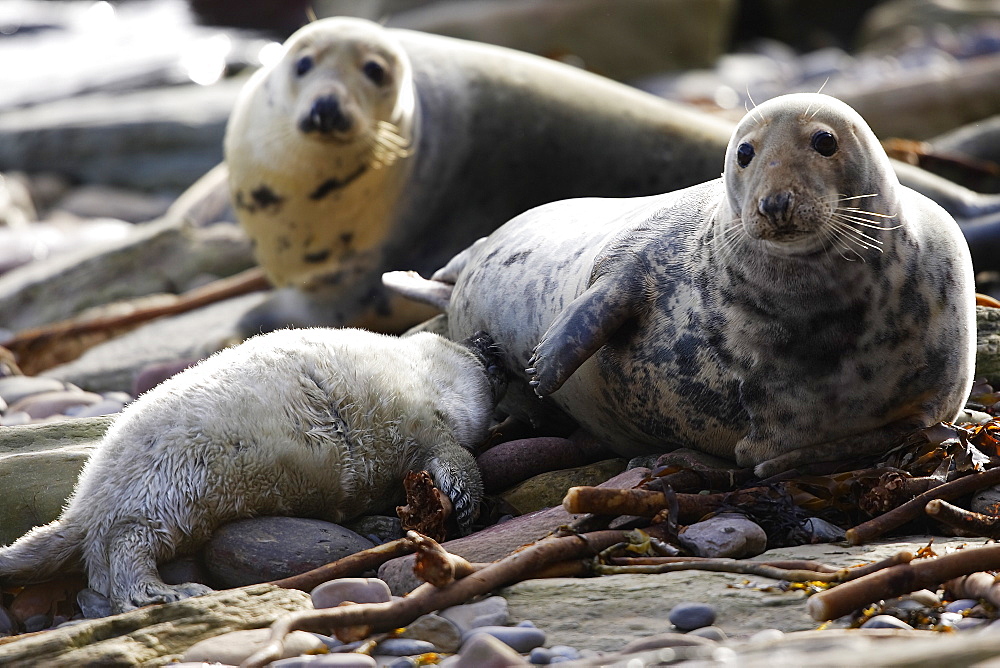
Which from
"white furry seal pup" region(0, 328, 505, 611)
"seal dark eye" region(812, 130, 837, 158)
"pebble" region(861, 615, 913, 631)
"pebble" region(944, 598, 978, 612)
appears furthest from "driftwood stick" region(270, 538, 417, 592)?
"seal dark eye" region(812, 130, 837, 158)

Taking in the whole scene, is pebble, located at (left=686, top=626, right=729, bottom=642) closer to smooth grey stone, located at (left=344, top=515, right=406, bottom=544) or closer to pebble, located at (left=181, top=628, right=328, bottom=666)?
pebble, located at (left=181, top=628, right=328, bottom=666)

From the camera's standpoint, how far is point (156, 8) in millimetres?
25266

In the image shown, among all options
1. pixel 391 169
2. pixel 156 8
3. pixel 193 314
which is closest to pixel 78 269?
pixel 193 314

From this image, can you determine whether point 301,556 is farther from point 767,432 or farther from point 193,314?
point 193,314

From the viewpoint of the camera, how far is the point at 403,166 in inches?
238

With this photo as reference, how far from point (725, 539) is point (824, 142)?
1.00 metres

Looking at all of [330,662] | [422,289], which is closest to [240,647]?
[330,662]

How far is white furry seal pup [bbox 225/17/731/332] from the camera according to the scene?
5871 mm

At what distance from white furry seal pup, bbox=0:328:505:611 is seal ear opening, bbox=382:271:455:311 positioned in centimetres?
99

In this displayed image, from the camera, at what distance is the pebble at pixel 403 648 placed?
2.67 meters

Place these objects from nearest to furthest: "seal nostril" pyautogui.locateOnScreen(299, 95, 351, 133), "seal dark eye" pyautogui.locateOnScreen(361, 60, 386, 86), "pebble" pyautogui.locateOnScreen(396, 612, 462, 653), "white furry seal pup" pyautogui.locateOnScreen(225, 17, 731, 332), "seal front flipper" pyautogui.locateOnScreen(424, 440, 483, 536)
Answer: "pebble" pyautogui.locateOnScreen(396, 612, 462, 653)
"seal front flipper" pyautogui.locateOnScreen(424, 440, 483, 536)
"seal nostril" pyautogui.locateOnScreen(299, 95, 351, 133)
"seal dark eye" pyautogui.locateOnScreen(361, 60, 386, 86)
"white furry seal pup" pyautogui.locateOnScreen(225, 17, 731, 332)

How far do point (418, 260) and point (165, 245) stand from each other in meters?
2.42

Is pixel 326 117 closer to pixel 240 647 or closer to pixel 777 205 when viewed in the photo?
pixel 777 205

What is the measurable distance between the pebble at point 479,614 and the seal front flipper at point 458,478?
0.62 meters
